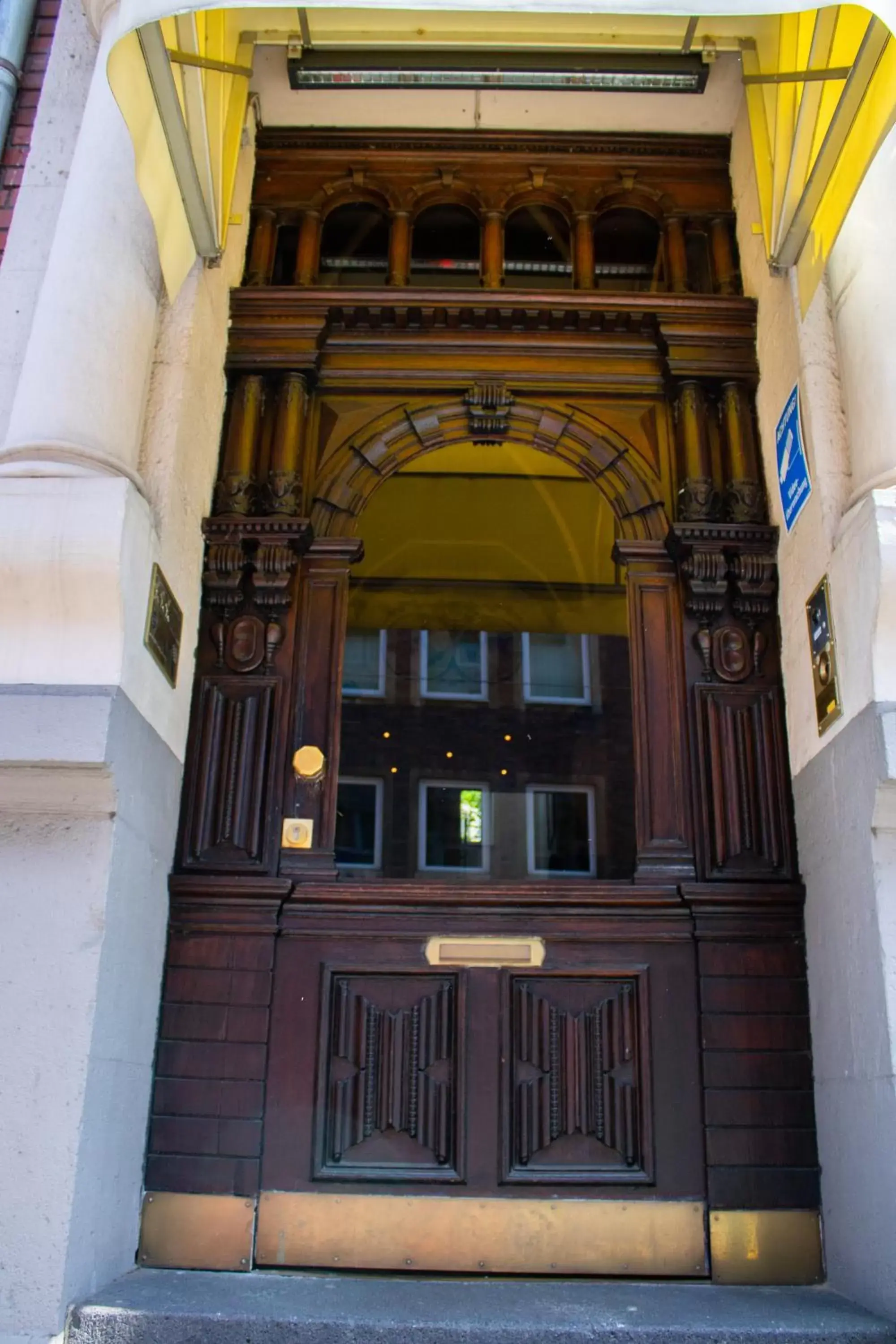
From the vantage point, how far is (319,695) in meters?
5.64

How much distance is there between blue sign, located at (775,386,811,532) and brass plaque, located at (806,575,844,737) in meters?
0.48

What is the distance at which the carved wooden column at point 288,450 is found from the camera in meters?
5.84

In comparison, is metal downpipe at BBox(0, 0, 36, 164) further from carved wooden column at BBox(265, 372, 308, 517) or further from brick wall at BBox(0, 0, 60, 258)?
carved wooden column at BBox(265, 372, 308, 517)

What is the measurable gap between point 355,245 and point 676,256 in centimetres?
172

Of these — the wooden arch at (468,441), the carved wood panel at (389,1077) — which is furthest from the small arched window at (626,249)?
the carved wood panel at (389,1077)

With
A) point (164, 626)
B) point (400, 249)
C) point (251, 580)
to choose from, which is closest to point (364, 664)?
point (251, 580)

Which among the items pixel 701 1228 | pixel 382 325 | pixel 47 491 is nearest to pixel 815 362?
pixel 382 325

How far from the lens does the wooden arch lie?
5980mm

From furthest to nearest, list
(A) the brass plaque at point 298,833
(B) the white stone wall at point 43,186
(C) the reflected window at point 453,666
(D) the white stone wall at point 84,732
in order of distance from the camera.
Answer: (C) the reflected window at point 453,666
(A) the brass plaque at point 298,833
(B) the white stone wall at point 43,186
(D) the white stone wall at point 84,732

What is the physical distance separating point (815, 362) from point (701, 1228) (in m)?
3.42

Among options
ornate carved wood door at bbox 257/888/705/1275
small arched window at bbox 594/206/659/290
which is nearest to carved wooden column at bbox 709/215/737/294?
small arched window at bbox 594/206/659/290

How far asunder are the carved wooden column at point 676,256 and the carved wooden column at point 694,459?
2.07ft

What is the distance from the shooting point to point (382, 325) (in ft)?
20.7

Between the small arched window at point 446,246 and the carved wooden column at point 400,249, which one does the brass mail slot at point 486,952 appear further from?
the small arched window at point 446,246
